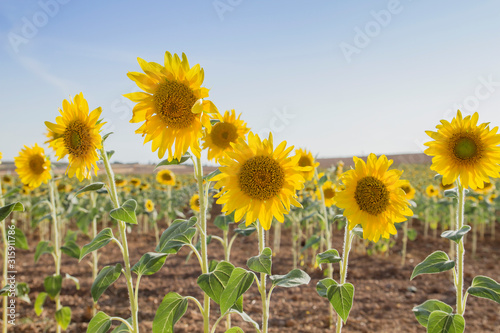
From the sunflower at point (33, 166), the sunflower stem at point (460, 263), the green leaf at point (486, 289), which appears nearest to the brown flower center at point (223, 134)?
the sunflower stem at point (460, 263)

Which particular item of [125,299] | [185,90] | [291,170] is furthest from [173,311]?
[125,299]

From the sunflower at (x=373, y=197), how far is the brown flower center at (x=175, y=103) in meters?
0.83

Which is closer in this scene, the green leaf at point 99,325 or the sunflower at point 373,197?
the sunflower at point 373,197

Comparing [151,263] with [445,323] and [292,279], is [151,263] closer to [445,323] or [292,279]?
[292,279]

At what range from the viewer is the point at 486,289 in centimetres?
200

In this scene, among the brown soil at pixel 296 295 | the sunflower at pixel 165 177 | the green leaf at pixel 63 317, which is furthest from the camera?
the sunflower at pixel 165 177

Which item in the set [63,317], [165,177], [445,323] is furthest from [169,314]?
[165,177]

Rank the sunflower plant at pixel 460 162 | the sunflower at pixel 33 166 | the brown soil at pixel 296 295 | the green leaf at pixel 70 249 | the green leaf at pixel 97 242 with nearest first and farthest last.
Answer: the green leaf at pixel 97 242
the sunflower plant at pixel 460 162
the green leaf at pixel 70 249
the sunflower at pixel 33 166
the brown soil at pixel 296 295

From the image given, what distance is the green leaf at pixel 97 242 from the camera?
6.60ft

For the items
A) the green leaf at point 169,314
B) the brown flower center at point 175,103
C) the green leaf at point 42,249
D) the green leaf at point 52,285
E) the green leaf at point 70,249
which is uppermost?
the brown flower center at point 175,103

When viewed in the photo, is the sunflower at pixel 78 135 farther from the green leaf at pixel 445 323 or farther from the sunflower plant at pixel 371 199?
the green leaf at pixel 445 323

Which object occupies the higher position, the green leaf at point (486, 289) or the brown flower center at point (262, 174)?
the brown flower center at point (262, 174)

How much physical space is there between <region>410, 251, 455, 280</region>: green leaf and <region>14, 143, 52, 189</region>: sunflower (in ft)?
9.46

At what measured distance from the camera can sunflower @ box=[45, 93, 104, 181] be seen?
195 centimetres
